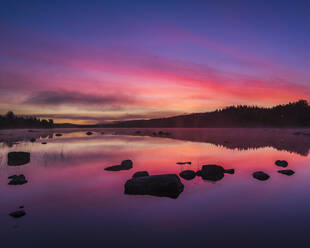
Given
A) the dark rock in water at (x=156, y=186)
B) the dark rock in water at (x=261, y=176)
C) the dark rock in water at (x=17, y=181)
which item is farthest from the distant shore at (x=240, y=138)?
the dark rock in water at (x=17, y=181)

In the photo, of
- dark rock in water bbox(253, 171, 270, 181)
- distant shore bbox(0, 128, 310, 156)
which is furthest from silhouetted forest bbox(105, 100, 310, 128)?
dark rock in water bbox(253, 171, 270, 181)

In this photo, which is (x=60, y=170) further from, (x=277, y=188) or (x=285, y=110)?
(x=285, y=110)

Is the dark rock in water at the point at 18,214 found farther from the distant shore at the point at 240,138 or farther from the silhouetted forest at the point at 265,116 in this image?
the silhouetted forest at the point at 265,116

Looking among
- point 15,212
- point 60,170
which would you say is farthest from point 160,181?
point 60,170

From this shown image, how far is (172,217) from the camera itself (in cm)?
814

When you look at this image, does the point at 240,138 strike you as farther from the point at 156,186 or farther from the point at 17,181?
the point at 17,181

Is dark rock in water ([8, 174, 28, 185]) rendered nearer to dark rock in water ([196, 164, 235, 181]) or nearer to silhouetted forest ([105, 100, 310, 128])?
dark rock in water ([196, 164, 235, 181])

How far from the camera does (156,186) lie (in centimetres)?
1041

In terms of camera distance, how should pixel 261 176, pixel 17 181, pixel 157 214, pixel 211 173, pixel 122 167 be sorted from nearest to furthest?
pixel 157 214
pixel 17 181
pixel 261 176
pixel 211 173
pixel 122 167

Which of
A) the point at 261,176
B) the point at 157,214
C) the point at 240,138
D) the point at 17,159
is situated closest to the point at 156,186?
the point at 157,214

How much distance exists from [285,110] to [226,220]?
16350cm

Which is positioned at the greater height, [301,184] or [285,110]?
[285,110]

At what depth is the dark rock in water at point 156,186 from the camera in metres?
10.3

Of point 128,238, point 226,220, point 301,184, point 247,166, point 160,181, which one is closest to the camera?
point 128,238
